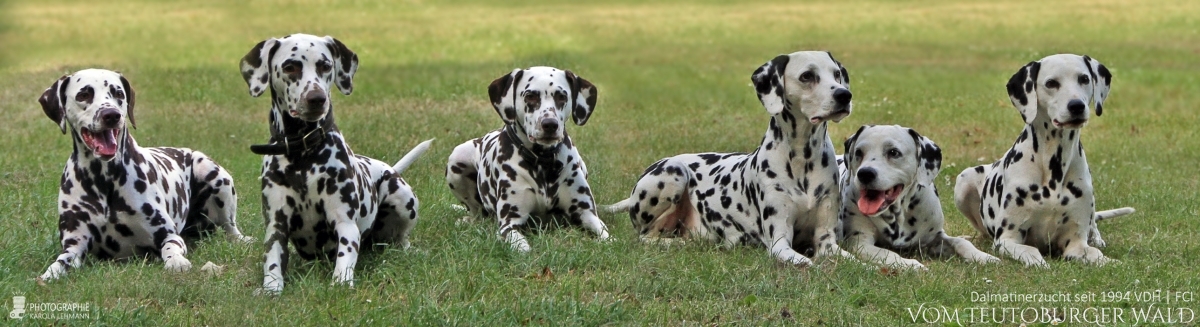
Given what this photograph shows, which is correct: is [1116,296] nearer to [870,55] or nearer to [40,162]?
[40,162]

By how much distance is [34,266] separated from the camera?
28.2 feet

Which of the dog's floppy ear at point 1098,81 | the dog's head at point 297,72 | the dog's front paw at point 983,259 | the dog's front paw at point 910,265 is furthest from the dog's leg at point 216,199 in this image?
the dog's floppy ear at point 1098,81

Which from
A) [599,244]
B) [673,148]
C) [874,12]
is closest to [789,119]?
[599,244]

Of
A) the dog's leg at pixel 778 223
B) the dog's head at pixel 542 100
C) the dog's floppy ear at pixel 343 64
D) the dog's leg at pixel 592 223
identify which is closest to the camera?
the dog's floppy ear at pixel 343 64

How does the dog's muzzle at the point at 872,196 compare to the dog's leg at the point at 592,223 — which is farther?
the dog's leg at the point at 592,223

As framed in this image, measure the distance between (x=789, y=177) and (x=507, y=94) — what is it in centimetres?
194

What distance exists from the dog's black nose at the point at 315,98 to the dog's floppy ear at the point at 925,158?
358 centimetres

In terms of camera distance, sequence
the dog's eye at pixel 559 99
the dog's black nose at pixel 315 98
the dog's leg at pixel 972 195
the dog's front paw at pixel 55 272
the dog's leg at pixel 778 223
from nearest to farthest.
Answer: the dog's black nose at pixel 315 98 < the dog's front paw at pixel 55 272 < the dog's leg at pixel 778 223 < the dog's eye at pixel 559 99 < the dog's leg at pixel 972 195

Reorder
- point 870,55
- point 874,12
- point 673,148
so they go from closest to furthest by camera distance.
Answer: point 673,148 → point 870,55 → point 874,12

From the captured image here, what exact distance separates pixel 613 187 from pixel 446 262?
3.83 m

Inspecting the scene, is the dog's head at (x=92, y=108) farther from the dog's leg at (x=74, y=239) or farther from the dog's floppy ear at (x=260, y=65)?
the dog's floppy ear at (x=260, y=65)

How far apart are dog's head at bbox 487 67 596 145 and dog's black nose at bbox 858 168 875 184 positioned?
1.83m

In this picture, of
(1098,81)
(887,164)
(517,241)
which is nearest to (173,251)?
(517,241)

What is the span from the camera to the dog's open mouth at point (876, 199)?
27.8 ft
